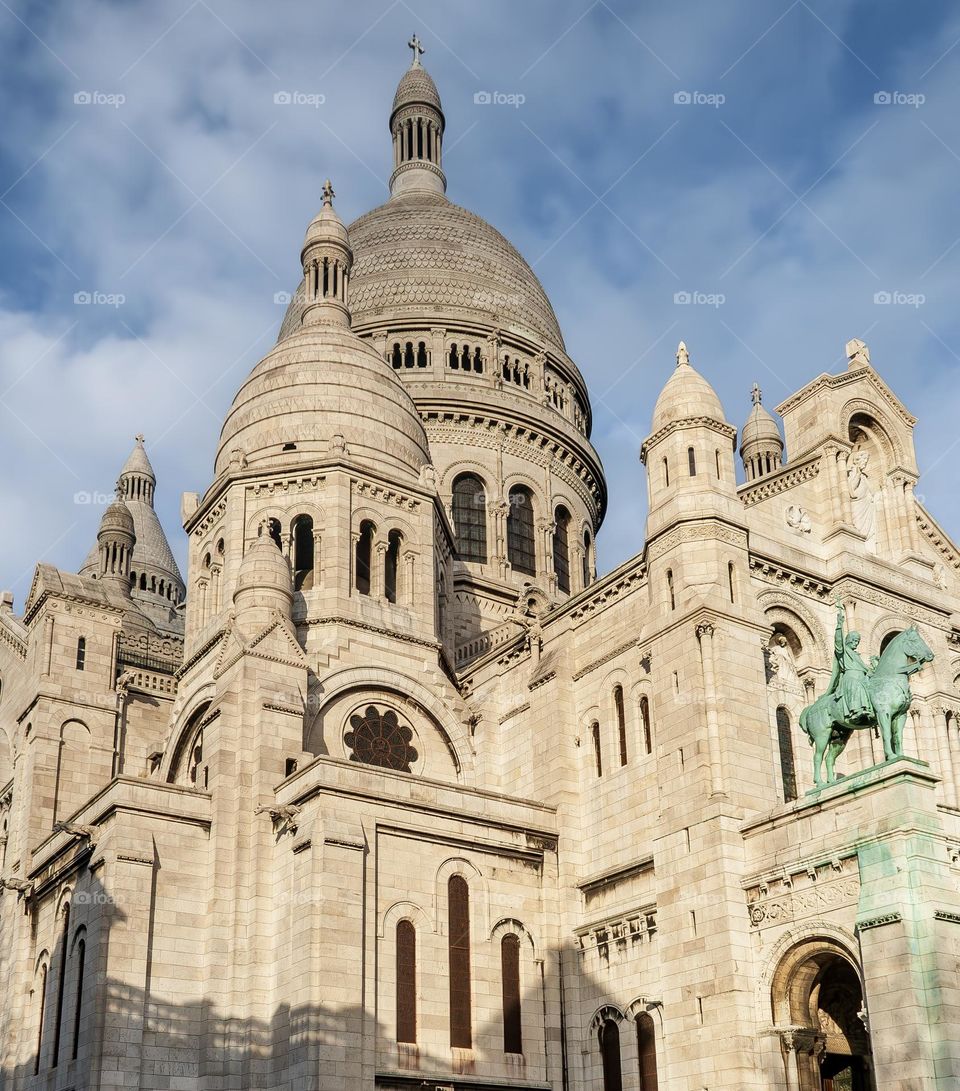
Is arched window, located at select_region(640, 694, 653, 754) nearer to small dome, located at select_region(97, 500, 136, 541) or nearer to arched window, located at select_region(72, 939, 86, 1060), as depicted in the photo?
arched window, located at select_region(72, 939, 86, 1060)

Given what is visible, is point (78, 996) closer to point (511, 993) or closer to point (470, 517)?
point (511, 993)

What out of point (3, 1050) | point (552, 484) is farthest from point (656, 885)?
point (552, 484)

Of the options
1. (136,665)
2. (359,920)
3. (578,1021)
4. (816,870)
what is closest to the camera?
(816,870)

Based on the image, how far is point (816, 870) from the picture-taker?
31891 mm

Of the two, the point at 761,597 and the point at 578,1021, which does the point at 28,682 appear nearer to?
the point at 578,1021

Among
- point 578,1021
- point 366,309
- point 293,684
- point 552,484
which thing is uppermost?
point 366,309

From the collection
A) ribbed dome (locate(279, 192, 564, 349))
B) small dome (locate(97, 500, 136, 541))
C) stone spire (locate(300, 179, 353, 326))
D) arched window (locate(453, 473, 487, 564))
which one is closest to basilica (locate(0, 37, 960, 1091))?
stone spire (locate(300, 179, 353, 326))

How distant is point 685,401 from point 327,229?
22417 millimetres

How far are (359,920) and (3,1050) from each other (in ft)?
46.6

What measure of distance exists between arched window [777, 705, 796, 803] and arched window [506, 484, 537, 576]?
24.4m

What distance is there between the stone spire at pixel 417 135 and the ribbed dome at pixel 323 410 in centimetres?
3065

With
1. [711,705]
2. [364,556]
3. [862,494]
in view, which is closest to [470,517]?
[364,556]

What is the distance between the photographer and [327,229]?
5684cm

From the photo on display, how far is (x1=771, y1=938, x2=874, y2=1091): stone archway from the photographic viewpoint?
31734mm
